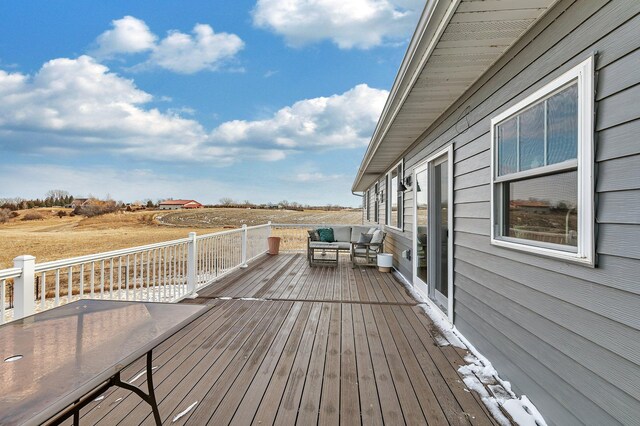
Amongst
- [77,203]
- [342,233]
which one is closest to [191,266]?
[342,233]

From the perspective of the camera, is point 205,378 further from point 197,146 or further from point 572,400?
point 197,146

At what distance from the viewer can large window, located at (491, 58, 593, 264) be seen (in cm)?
151

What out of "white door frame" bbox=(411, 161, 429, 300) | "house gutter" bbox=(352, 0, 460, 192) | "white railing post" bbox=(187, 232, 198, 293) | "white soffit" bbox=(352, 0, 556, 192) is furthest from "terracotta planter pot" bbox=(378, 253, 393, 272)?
"white railing post" bbox=(187, 232, 198, 293)

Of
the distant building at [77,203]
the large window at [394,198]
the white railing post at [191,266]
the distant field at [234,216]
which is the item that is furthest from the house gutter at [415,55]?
the distant building at [77,203]

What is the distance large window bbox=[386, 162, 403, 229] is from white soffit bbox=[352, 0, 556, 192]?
2446mm

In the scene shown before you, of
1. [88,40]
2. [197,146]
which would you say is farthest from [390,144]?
[197,146]

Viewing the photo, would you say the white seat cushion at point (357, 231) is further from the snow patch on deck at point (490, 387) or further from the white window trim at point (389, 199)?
the snow patch on deck at point (490, 387)

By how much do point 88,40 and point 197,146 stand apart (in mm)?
10018

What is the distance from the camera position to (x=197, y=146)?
22344 millimetres

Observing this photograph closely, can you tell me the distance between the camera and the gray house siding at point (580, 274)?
130 centimetres

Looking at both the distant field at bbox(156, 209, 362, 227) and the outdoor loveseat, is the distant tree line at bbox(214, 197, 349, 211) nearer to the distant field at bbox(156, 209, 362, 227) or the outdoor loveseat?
the distant field at bbox(156, 209, 362, 227)

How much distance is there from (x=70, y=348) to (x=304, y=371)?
1631 mm

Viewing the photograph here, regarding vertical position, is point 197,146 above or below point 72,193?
above

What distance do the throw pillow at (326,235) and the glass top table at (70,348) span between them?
250 inches
